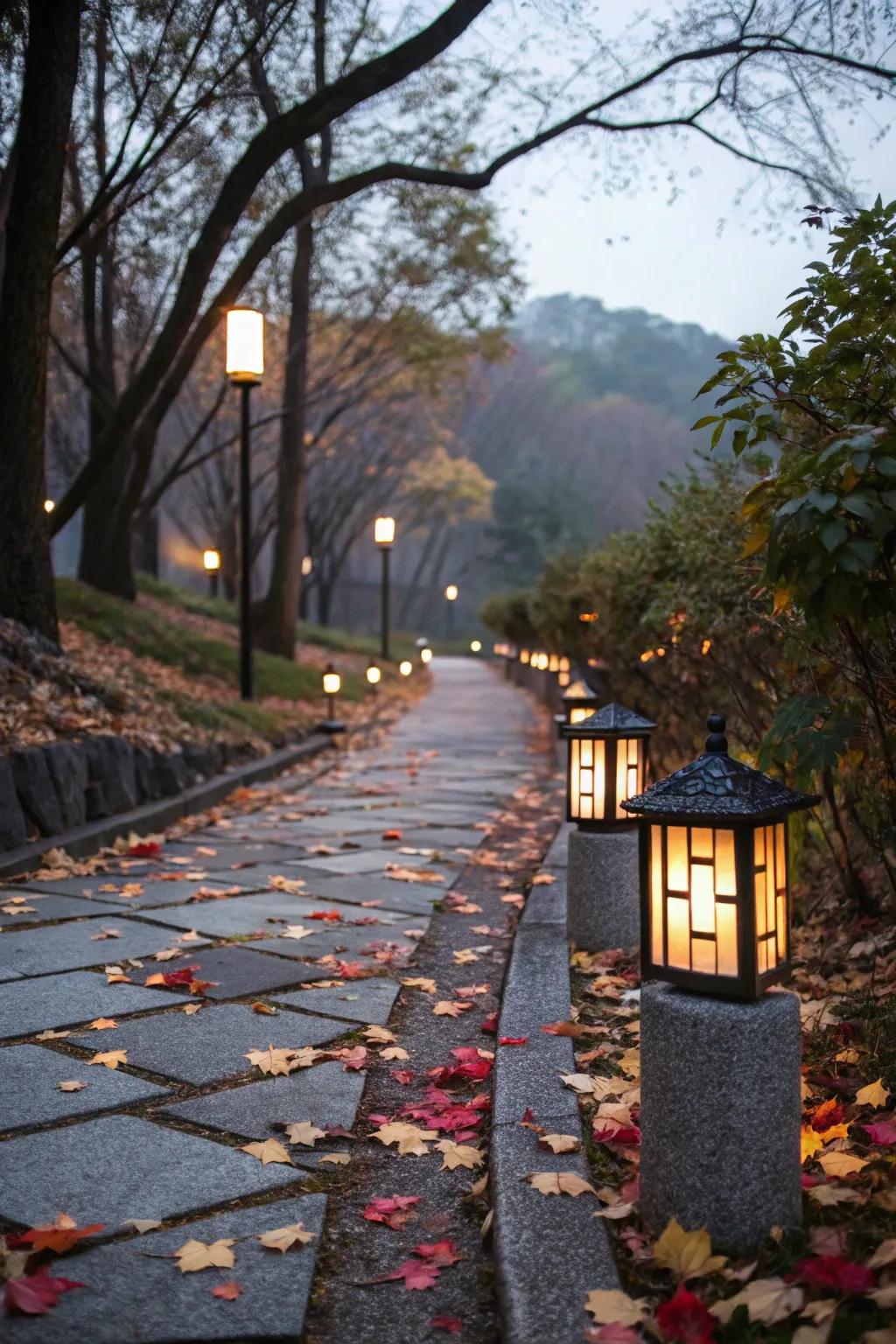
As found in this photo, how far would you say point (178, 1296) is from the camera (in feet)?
7.51

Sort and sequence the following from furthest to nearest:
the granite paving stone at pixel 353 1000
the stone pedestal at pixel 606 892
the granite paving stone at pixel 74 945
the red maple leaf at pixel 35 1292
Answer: the stone pedestal at pixel 606 892 < the granite paving stone at pixel 74 945 < the granite paving stone at pixel 353 1000 < the red maple leaf at pixel 35 1292

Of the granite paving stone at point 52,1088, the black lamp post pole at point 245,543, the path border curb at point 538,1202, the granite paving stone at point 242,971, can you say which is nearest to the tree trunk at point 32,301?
the black lamp post pole at point 245,543

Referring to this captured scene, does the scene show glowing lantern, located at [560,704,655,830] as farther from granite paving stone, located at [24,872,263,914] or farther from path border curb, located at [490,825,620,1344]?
granite paving stone, located at [24,872,263,914]

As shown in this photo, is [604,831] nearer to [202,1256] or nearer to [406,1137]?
[406,1137]

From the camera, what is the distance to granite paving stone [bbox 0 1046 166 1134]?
3.14 m

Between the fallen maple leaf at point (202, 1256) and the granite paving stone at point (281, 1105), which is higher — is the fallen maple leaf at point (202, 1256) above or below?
above

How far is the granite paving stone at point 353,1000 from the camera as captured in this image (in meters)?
4.11

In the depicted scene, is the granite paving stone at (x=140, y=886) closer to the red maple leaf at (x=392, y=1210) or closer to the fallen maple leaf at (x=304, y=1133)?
the fallen maple leaf at (x=304, y=1133)

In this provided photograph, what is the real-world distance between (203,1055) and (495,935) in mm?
1963

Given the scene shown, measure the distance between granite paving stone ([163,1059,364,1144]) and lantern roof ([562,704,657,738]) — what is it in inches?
79.9

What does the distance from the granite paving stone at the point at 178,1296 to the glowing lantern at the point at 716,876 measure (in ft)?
3.44

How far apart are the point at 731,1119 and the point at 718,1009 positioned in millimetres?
229

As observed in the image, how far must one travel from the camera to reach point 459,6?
8.77m

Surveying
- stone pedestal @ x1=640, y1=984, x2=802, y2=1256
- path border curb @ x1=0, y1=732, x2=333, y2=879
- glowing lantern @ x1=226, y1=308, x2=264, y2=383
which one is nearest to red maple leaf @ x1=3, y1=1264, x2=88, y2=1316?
stone pedestal @ x1=640, y1=984, x2=802, y2=1256
